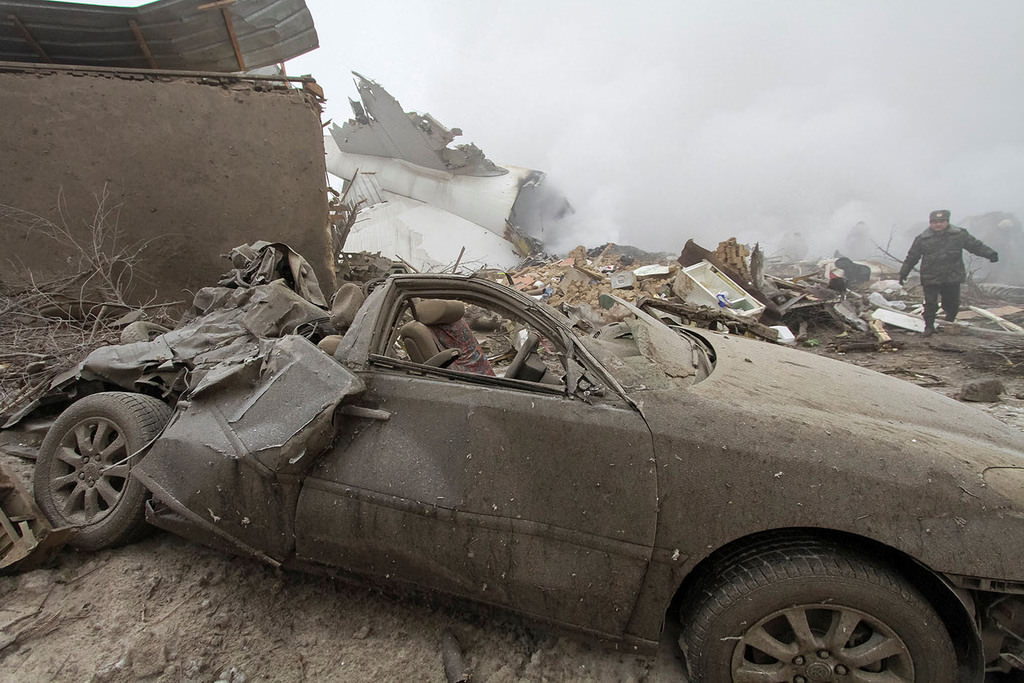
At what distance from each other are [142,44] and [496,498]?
6432mm

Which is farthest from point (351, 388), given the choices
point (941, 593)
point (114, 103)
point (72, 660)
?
point (114, 103)

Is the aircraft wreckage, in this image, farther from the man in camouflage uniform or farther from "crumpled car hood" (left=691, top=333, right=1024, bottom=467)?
"crumpled car hood" (left=691, top=333, right=1024, bottom=467)

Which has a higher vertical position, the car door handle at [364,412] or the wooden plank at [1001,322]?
the car door handle at [364,412]

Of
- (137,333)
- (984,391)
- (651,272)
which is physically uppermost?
(137,333)

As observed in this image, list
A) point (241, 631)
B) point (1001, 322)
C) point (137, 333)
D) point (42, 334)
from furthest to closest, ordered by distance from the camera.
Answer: point (1001, 322) → point (42, 334) → point (137, 333) → point (241, 631)

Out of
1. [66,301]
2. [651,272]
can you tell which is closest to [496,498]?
[66,301]

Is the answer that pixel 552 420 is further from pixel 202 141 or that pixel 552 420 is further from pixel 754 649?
pixel 202 141

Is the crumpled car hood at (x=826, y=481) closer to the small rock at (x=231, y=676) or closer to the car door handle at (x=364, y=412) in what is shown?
the car door handle at (x=364, y=412)

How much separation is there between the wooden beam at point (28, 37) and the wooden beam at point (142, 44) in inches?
34.7

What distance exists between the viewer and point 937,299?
796 centimetres

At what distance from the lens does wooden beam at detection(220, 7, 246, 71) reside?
5.25 m

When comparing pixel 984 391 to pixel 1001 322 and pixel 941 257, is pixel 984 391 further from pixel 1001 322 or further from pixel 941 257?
pixel 1001 322

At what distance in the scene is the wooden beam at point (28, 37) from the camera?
4.76 metres

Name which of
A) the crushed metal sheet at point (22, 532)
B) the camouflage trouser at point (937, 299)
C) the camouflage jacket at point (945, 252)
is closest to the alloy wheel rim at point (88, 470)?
the crushed metal sheet at point (22, 532)
